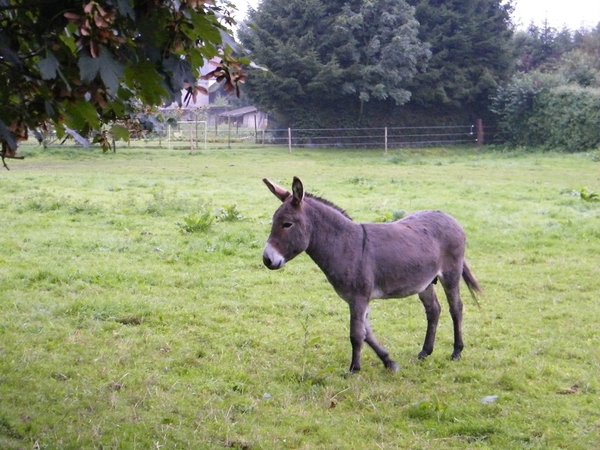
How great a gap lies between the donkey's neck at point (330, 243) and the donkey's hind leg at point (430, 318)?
3.06 feet

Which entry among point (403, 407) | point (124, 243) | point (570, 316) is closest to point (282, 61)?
point (124, 243)

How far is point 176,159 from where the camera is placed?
97.5 ft

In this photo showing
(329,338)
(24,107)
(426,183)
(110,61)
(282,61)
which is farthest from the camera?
(282,61)

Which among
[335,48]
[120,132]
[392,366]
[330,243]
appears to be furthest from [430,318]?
[335,48]

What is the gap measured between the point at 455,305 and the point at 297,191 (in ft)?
6.39

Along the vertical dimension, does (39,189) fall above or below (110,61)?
below

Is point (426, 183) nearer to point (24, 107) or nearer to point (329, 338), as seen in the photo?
point (329, 338)

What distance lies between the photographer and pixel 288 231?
579 centimetres

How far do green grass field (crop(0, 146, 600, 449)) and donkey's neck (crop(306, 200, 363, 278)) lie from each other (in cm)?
87

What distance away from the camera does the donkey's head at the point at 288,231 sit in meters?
5.71

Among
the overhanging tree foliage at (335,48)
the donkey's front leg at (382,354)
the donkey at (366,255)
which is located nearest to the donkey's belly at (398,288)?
the donkey at (366,255)

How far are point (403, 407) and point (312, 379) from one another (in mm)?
861

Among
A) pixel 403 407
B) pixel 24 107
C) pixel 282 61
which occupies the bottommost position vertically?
pixel 403 407

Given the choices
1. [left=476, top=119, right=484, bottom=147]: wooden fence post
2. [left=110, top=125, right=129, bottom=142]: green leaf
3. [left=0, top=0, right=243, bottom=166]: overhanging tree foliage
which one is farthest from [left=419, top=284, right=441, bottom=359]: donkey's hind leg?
[left=476, top=119, right=484, bottom=147]: wooden fence post
